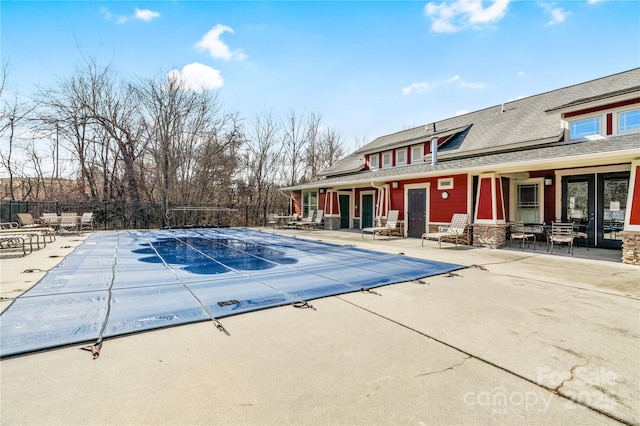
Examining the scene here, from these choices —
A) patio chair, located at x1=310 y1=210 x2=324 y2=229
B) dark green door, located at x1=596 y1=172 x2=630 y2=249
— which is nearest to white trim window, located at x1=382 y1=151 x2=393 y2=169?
patio chair, located at x1=310 y1=210 x2=324 y2=229

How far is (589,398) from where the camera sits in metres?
1.94

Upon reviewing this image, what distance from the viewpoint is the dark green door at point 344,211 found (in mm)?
16177

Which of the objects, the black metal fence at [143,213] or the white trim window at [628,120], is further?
the black metal fence at [143,213]

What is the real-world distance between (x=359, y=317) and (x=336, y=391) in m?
1.43

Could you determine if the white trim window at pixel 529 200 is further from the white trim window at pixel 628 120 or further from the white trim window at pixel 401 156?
the white trim window at pixel 401 156

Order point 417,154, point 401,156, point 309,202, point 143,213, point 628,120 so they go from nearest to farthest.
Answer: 1. point 628,120
2. point 417,154
3. point 401,156
4. point 143,213
5. point 309,202

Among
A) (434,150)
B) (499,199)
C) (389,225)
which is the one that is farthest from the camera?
(434,150)

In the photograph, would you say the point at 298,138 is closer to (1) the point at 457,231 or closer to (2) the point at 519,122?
(2) the point at 519,122

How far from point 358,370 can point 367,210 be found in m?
13.7

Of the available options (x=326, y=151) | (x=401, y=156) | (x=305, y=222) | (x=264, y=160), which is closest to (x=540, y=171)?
(x=401, y=156)

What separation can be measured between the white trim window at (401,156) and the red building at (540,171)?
945 mm

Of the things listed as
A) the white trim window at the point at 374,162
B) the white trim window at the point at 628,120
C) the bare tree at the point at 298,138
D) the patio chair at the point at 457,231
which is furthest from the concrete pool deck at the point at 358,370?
the bare tree at the point at 298,138

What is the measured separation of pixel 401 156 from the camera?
15.0 meters

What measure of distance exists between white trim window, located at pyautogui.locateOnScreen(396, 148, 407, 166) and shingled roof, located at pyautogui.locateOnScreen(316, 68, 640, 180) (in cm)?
41
